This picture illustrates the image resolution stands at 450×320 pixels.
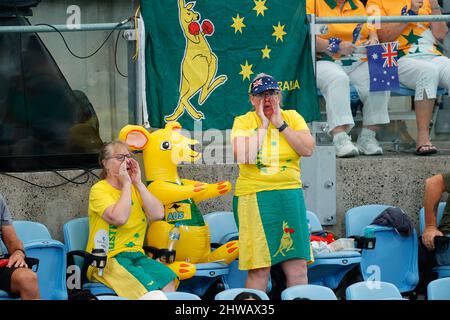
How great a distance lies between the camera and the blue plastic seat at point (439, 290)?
7.60 m

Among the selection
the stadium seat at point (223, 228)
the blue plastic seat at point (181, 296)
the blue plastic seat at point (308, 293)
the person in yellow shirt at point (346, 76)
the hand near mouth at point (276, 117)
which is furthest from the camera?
the person in yellow shirt at point (346, 76)

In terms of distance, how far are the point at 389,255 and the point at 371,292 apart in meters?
1.73

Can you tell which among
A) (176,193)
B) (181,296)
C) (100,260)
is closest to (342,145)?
(176,193)

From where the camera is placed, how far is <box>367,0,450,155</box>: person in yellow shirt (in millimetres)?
9688

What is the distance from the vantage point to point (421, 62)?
9719mm

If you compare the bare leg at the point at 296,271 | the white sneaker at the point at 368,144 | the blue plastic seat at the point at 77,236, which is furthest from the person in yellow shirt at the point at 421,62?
the blue plastic seat at the point at 77,236

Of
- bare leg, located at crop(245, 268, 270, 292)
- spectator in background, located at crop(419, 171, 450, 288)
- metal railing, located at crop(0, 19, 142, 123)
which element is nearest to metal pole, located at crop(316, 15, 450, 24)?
spectator in background, located at crop(419, 171, 450, 288)

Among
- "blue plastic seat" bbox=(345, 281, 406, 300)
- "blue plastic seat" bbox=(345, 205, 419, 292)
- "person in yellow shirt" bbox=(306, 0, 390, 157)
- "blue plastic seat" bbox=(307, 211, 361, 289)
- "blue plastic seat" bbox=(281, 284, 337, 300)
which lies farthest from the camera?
"person in yellow shirt" bbox=(306, 0, 390, 157)

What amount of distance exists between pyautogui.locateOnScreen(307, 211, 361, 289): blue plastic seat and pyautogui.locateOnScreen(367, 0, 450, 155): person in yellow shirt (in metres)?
1.32

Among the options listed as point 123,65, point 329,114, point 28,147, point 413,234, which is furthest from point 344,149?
point 28,147

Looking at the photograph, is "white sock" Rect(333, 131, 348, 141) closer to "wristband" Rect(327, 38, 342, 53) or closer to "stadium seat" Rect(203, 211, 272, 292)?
"wristband" Rect(327, 38, 342, 53)

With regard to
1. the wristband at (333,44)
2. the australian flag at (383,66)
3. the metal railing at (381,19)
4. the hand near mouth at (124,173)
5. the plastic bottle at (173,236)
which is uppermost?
the metal railing at (381,19)

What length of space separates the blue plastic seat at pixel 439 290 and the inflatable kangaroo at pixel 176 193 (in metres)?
1.59

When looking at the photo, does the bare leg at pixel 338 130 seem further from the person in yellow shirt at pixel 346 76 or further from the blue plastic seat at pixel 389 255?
the blue plastic seat at pixel 389 255
